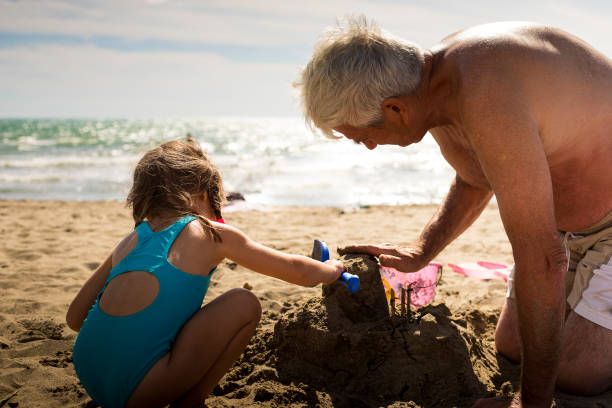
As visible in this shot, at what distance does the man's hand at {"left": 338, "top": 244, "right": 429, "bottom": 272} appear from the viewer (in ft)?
8.50

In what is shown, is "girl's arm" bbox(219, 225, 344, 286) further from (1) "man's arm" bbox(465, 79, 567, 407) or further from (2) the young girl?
(1) "man's arm" bbox(465, 79, 567, 407)

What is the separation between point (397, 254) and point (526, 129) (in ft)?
3.55

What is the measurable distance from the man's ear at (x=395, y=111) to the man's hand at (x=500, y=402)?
1199 mm

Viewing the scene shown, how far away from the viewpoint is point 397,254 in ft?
8.71

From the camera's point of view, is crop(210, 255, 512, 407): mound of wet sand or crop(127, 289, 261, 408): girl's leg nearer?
crop(127, 289, 261, 408): girl's leg

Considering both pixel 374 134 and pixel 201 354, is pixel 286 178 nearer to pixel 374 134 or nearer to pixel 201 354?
pixel 374 134

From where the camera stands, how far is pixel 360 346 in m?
2.39

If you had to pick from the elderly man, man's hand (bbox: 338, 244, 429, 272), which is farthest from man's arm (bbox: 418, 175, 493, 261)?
the elderly man

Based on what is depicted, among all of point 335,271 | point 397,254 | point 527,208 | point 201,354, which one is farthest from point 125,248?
point 527,208

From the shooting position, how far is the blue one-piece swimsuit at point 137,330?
1890mm

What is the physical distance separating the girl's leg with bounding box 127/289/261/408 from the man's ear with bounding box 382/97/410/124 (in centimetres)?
94

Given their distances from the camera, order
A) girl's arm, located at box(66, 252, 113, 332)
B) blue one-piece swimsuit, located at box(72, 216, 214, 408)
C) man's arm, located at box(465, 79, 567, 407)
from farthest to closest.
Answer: girl's arm, located at box(66, 252, 113, 332) → blue one-piece swimsuit, located at box(72, 216, 214, 408) → man's arm, located at box(465, 79, 567, 407)

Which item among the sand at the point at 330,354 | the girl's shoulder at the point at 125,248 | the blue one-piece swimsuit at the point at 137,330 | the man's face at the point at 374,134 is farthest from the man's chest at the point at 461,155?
the girl's shoulder at the point at 125,248

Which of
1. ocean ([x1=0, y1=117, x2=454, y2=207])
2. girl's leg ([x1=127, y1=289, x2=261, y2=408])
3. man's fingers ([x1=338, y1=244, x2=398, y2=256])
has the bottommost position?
A: ocean ([x1=0, y1=117, x2=454, y2=207])
